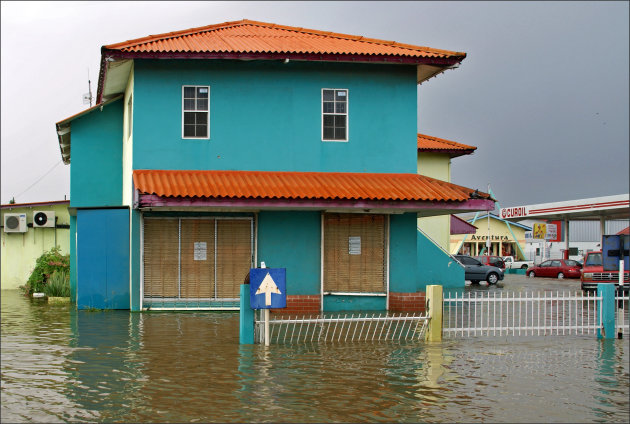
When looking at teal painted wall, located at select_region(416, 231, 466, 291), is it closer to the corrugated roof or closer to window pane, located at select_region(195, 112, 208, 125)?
the corrugated roof

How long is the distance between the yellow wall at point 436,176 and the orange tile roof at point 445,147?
490 mm

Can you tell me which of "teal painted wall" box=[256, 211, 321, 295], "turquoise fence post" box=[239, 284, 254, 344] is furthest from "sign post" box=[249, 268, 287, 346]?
"teal painted wall" box=[256, 211, 321, 295]

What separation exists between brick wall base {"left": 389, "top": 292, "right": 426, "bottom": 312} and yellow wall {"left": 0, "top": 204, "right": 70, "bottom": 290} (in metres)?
14.3

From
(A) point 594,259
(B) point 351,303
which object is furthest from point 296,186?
(A) point 594,259

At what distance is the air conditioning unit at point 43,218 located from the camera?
93.3ft

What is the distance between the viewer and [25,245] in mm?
28781

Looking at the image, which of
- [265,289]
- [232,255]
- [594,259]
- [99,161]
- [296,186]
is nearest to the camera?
[265,289]

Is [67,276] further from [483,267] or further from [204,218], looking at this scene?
[483,267]

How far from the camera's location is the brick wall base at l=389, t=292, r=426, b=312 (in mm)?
20156

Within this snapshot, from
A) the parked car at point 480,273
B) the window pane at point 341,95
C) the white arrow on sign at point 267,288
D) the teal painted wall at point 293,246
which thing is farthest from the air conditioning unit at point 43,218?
the parked car at point 480,273

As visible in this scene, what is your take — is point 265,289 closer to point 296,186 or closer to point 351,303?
point 296,186

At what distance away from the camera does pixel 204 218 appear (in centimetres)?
2000

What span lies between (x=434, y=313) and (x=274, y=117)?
814 cm

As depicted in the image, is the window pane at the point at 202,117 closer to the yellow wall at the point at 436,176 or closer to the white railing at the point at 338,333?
the white railing at the point at 338,333
